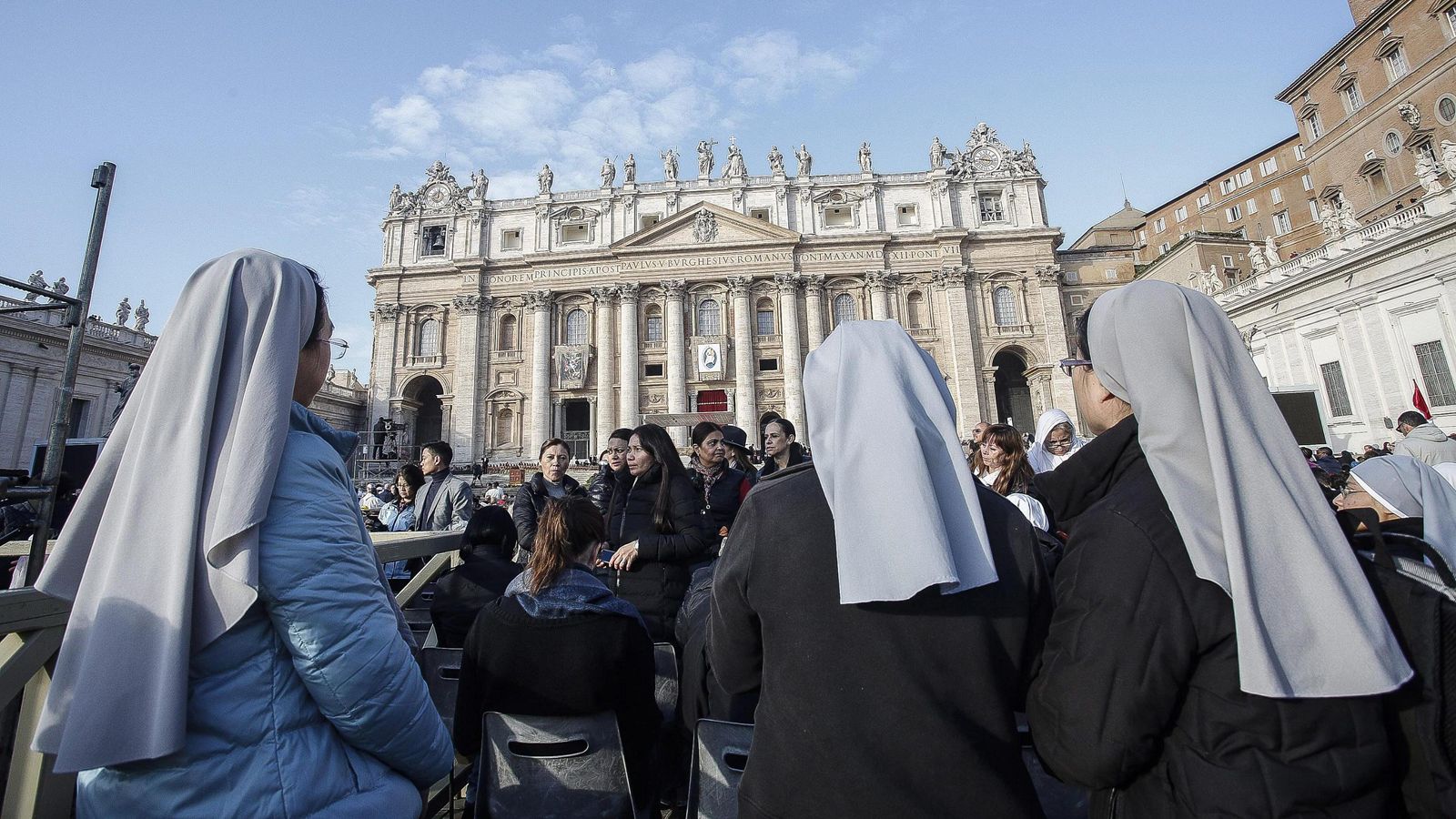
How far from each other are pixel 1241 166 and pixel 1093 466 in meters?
46.3

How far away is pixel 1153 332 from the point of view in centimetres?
153

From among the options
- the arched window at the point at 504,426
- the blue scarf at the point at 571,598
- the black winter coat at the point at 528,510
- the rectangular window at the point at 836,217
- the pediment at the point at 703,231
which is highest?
the rectangular window at the point at 836,217

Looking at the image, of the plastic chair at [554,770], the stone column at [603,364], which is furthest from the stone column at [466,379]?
the plastic chair at [554,770]

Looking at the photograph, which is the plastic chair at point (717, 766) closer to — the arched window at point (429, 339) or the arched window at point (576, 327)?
the arched window at point (576, 327)

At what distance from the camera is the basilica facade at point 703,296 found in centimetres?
3075

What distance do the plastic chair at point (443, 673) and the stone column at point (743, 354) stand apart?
26819mm

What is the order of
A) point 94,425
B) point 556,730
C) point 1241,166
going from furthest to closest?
point 1241,166 → point 94,425 → point 556,730

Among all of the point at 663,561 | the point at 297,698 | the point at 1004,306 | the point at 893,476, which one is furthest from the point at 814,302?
the point at 297,698

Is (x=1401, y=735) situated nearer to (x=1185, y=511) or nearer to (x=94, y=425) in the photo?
(x=1185, y=511)

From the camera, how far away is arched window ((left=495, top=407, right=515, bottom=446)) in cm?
3111

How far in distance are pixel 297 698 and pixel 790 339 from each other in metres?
30.1

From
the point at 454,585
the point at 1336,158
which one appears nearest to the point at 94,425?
the point at 454,585

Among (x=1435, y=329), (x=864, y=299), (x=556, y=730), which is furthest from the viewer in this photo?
(x=864, y=299)

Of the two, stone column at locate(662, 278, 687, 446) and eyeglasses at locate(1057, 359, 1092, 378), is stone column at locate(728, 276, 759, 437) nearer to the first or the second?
stone column at locate(662, 278, 687, 446)
